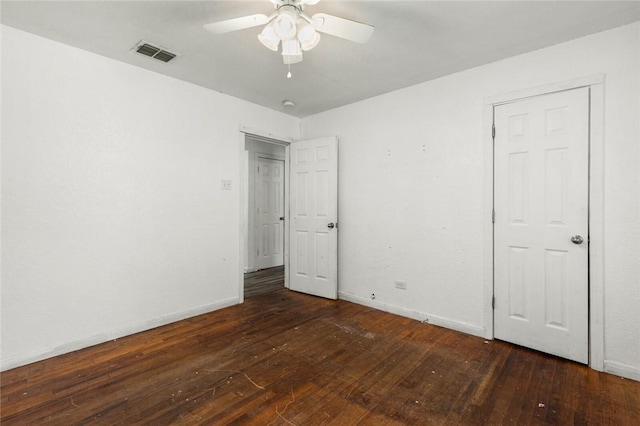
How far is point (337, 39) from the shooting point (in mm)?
2283

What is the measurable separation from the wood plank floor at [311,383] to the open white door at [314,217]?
1.06 meters

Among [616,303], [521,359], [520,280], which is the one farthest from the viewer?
[520,280]

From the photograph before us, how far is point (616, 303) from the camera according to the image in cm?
212

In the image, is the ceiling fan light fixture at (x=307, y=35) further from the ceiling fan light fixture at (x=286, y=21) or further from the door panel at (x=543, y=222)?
the door panel at (x=543, y=222)

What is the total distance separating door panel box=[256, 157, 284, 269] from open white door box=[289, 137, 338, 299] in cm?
149

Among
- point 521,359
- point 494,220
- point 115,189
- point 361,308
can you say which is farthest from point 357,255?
point 115,189

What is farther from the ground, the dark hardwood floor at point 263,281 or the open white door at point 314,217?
the open white door at point 314,217

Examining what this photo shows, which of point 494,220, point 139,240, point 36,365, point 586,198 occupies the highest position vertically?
point 586,198

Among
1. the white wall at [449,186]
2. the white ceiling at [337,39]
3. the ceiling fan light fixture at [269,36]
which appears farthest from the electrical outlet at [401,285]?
the ceiling fan light fixture at [269,36]

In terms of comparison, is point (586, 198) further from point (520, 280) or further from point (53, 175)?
point (53, 175)

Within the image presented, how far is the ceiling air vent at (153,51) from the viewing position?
2390 mm

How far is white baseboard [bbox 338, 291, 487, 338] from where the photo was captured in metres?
2.76

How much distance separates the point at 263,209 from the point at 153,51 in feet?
11.1

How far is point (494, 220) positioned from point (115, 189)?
3471mm
